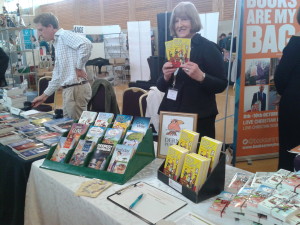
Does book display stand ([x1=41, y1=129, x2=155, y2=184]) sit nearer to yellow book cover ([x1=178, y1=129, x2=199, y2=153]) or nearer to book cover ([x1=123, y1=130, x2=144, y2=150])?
book cover ([x1=123, y1=130, x2=144, y2=150])

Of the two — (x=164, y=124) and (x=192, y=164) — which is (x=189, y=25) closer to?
(x=164, y=124)

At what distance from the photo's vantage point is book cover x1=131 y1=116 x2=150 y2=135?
137 cm

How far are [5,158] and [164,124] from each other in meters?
1.00

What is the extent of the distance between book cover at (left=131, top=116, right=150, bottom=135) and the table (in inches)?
23.9

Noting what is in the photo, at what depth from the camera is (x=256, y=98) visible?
Result: 9.07ft

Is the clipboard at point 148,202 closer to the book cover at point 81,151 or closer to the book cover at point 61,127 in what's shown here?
the book cover at point 81,151

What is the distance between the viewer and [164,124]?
139 cm

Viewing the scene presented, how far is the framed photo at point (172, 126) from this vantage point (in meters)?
1.32

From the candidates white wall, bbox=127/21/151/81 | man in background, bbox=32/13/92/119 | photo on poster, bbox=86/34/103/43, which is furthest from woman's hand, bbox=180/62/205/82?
photo on poster, bbox=86/34/103/43

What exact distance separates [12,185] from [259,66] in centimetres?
234

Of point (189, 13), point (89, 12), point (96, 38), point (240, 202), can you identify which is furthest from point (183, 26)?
point (89, 12)

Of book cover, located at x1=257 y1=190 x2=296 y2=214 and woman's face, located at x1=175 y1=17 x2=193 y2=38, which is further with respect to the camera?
woman's face, located at x1=175 y1=17 x2=193 y2=38

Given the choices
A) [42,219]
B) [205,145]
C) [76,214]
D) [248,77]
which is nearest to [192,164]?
[205,145]

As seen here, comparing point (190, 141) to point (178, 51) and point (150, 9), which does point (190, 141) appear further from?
point (150, 9)
